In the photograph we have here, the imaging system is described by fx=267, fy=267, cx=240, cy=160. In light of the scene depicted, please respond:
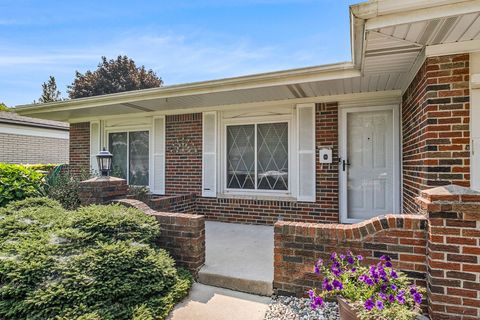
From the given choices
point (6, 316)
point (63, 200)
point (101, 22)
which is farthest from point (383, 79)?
point (101, 22)

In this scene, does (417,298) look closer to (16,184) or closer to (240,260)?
(240,260)

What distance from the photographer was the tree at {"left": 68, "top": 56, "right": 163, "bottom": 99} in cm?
1881

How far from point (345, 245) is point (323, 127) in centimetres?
300

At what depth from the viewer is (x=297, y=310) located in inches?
99.4

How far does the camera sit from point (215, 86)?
470cm

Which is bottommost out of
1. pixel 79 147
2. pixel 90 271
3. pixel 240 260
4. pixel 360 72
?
pixel 240 260

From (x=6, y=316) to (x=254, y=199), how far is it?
13.3ft

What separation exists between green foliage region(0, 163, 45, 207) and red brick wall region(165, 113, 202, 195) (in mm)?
2656

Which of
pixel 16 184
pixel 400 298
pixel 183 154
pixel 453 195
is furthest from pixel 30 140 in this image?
pixel 453 195

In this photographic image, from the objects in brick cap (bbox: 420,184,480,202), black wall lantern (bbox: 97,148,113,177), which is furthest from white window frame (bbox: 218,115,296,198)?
brick cap (bbox: 420,184,480,202)

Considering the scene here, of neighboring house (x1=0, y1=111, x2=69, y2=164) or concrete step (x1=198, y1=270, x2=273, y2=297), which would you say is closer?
concrete step (x1=198, y1=270, x2=273, y2=297)

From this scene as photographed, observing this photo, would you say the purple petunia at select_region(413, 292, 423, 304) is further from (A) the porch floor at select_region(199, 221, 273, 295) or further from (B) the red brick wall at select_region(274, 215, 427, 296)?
(A) the porch floor at select_region(199, 221, 273, 295)

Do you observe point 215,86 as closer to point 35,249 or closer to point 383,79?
point 383,79

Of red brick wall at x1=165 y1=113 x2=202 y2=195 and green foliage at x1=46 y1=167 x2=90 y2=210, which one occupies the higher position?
red brick wall at x1=165 y1=113 x2=202 y2=195
